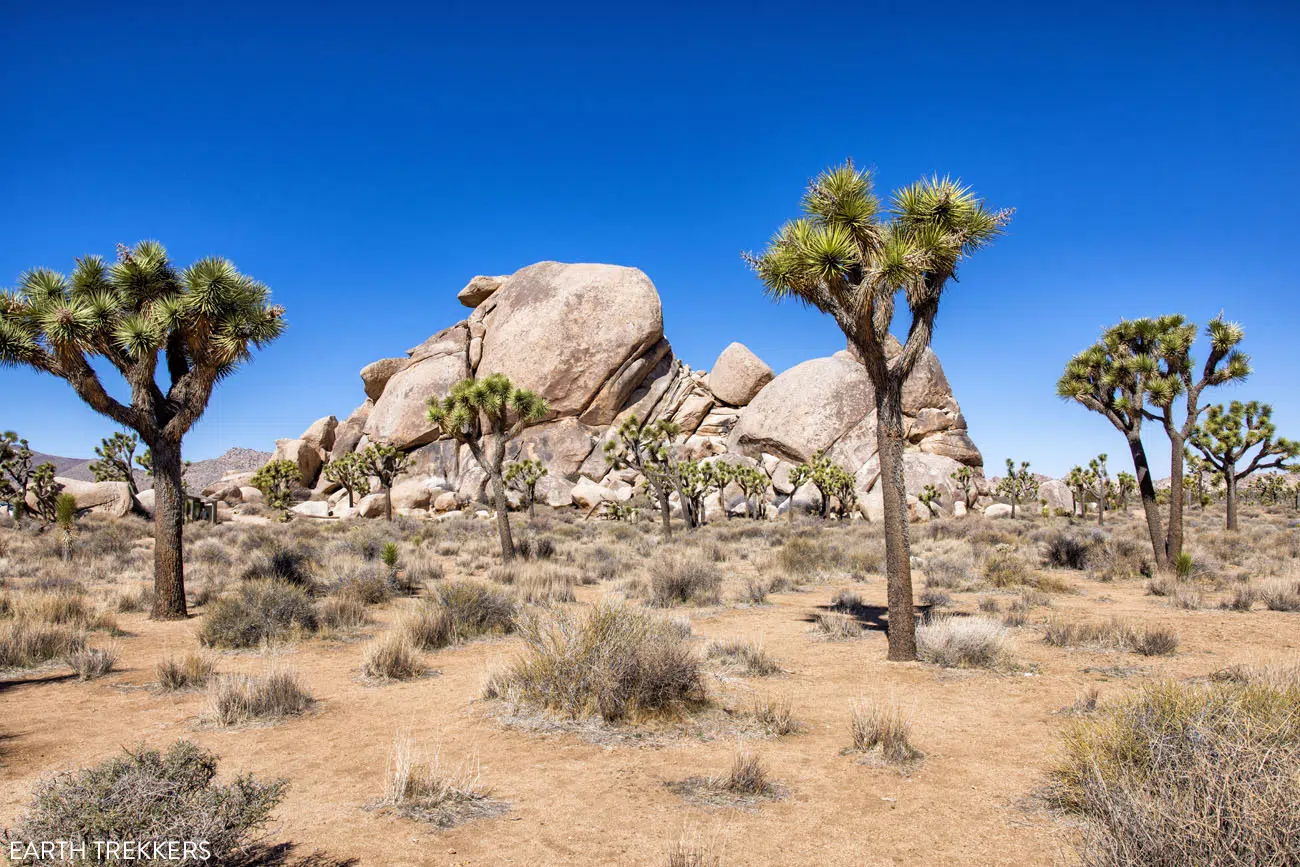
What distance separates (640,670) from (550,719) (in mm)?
1007

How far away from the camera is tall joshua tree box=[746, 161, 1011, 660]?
9.55 metres

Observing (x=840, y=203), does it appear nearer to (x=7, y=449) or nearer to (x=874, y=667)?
(x=874, y=667)

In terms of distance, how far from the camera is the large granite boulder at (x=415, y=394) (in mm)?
57781

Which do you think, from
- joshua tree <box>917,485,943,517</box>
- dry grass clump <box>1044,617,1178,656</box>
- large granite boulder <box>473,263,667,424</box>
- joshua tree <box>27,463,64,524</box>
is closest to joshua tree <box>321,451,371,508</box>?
large granite boulder <box>473,263,667,424</box>

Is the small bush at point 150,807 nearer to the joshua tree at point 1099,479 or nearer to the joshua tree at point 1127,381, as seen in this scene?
the joshua tree at point 1127,381

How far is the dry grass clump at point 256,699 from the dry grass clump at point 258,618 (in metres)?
3.40

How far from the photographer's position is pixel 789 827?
16.6 ft

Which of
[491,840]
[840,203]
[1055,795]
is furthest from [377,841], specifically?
[840,203]

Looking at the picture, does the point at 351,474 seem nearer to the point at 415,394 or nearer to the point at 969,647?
the point at 415,394

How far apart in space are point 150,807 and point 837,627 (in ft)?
32.5

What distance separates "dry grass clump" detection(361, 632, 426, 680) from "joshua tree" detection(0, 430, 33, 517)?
102 ft

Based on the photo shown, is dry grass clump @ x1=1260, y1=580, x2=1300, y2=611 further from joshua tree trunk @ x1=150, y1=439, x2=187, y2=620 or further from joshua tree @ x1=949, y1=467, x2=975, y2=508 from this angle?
joshua tree @ x1=949, y1=467, x2=975, y2=508

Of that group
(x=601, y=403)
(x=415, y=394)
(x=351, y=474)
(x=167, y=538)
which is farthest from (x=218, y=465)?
(x=167, y=538)

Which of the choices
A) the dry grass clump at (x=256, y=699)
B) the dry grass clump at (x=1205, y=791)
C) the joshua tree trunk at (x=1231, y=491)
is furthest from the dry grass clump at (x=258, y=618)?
the joshua tree trunk at (x=1231, y=491)
